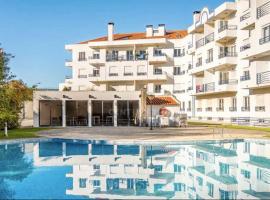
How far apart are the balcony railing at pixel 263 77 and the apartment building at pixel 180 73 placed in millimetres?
42

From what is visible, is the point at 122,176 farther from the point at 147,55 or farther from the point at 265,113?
the point at 147,55

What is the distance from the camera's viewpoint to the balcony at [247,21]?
3244 cm

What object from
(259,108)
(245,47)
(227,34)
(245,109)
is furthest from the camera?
(227,34)

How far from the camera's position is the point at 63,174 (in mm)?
11492

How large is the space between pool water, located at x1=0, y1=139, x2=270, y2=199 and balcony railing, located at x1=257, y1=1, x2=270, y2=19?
1482cm

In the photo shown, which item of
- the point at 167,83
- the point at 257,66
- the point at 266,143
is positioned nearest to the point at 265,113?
the point at 257,66

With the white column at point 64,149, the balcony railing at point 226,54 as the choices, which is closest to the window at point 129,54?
the balcony railing at point 226,54

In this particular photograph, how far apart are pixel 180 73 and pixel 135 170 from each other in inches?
1539

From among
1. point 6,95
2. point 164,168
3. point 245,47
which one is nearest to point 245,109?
point 245,47

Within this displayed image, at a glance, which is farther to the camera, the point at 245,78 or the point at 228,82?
the point at 228,82

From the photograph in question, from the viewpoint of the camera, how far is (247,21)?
3338 cm

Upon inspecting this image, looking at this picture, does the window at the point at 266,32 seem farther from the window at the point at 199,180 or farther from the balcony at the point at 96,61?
the balcony at the point at 96,61

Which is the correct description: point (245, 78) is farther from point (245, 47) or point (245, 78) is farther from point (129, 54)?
point (129, 54)

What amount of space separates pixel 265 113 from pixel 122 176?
2323 cm
